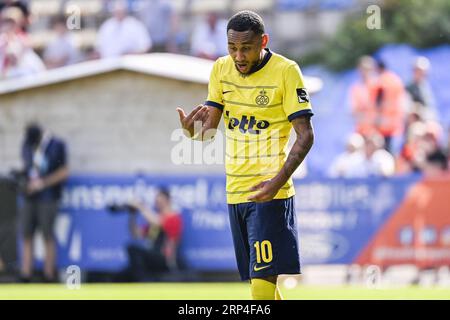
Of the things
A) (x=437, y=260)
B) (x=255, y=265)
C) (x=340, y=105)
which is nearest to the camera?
(x=255, y=265)

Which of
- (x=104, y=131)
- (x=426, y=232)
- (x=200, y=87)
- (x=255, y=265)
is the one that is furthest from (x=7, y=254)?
(x=255, y=265)

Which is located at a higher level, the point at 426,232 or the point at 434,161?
the point at 434,161

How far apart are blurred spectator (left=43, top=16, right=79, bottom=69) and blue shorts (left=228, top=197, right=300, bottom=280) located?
1053 cm

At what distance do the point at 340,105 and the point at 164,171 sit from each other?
120 inches

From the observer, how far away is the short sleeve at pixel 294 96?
7.38m

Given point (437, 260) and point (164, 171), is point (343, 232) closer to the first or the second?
point (437, 260)

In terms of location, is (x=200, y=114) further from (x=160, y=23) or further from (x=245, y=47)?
(x=160, y=23)

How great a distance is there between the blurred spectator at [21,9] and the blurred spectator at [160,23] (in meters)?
2.07

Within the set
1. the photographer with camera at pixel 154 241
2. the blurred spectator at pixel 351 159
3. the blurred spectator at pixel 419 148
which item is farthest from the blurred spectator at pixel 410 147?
the photographer with camera at pixel 154 241

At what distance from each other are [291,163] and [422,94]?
32.4ft

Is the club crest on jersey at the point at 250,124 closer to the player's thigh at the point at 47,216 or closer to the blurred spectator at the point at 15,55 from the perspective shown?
the player's thigh at the point at 47,216

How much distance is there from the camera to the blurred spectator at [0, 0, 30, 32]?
18.1 meters

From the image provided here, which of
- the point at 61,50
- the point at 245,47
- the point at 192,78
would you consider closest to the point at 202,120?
the point at 245,47

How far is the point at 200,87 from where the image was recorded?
16781 mm
